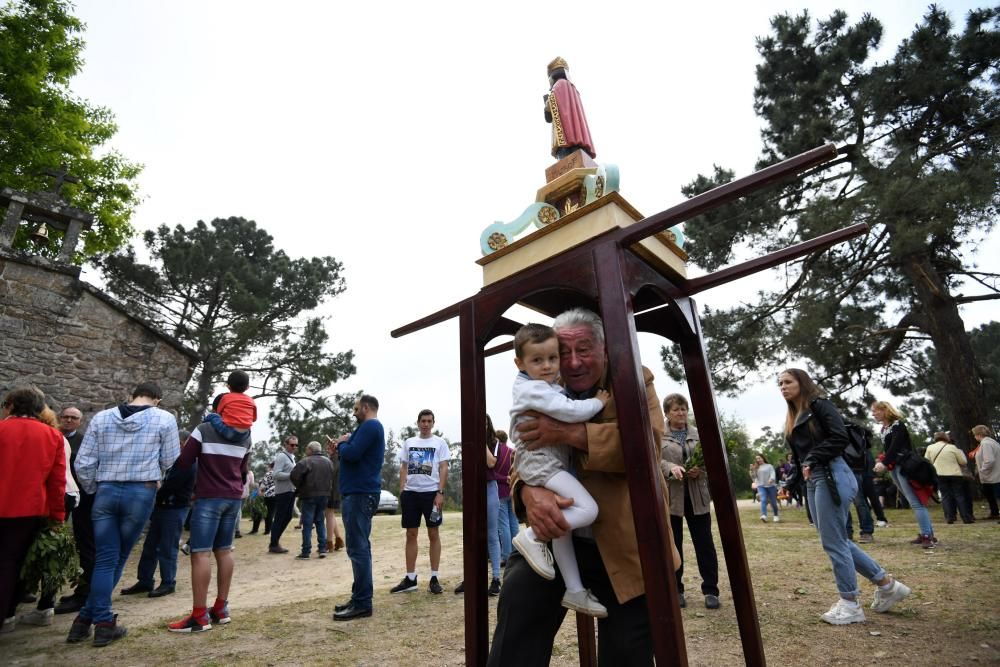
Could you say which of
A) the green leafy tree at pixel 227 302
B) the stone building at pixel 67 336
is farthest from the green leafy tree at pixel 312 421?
the stone building at pixel 67 336

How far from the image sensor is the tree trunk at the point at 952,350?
10.4 m

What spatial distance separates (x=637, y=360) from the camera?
5.55 feet

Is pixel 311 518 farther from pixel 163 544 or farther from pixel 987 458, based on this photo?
pixel 987 458

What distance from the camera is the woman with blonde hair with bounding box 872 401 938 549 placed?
646 centimetres

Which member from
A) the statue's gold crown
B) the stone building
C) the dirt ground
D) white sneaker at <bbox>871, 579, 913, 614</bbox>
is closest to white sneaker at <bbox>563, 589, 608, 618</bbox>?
the dirt ground

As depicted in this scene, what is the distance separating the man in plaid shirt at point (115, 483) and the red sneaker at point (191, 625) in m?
0.34

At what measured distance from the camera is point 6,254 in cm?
865

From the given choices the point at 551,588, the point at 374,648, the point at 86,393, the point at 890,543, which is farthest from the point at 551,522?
the point at 86,393

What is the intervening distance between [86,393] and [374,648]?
329 inches

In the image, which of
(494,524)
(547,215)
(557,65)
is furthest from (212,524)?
(557,65)

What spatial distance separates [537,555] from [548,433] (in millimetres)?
405

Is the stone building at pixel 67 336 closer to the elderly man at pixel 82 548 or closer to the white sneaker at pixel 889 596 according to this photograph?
the elderly man at pixel 82 548

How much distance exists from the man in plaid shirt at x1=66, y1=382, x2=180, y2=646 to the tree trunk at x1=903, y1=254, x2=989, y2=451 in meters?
13.0

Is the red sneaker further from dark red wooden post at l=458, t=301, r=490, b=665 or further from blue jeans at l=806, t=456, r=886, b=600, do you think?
blue jeans at l=806, t=456, r=886, b=600
